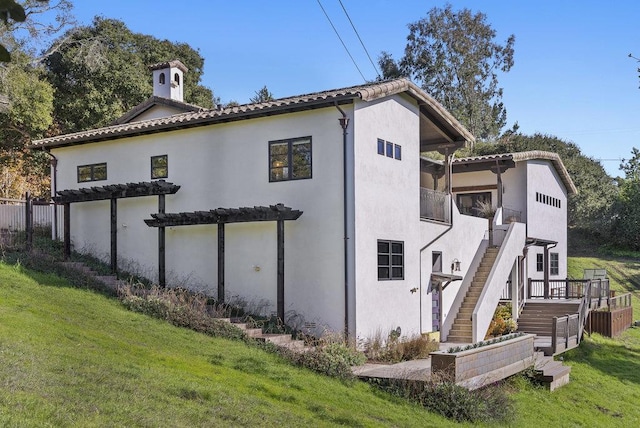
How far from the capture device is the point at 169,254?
19.6 meters

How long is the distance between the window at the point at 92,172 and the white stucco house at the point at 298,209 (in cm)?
5

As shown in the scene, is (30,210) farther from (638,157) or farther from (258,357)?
(638,157)

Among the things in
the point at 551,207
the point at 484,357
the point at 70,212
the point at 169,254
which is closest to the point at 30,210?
the point at 70,212

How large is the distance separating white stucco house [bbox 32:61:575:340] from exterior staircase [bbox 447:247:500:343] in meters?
0.14

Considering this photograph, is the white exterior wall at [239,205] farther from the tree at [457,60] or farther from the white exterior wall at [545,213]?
the tree at [457,60]

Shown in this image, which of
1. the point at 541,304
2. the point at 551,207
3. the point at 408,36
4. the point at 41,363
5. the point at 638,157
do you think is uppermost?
the point at 408,36

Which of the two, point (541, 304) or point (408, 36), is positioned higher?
point (408, 36)

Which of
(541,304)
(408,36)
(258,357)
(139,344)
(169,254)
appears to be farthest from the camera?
(408,36)

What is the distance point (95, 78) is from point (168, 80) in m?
9.82

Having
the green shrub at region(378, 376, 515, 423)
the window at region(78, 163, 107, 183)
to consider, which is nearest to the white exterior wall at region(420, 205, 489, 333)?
the green shrub at region(378, 376, 515, 423)

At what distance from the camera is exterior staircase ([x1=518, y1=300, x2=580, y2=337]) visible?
23.6 m

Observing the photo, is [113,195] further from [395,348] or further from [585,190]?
[585,190]

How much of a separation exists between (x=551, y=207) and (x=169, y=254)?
19.7 m

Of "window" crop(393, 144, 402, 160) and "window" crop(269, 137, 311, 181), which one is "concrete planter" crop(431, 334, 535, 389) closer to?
"window" crop(393, 144, 402, 160)
